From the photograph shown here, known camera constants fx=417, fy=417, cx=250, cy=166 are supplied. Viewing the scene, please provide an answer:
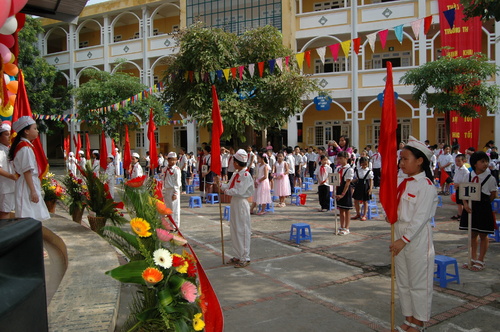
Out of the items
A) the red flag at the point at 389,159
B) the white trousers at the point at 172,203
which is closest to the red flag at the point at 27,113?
the white trousers at the point at 172,203

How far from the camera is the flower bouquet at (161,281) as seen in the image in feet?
8.07

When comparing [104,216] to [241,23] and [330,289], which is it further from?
[241,23]

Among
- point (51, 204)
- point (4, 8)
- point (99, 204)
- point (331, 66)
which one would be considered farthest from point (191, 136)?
point (4, 8)

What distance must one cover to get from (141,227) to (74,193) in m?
5.23

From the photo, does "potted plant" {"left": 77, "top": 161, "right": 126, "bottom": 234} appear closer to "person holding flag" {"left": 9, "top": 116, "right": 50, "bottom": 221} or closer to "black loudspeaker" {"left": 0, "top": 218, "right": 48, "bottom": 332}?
"person holding flag" {"left": 9, "top": 116, "right": 50, "bottom": 221}

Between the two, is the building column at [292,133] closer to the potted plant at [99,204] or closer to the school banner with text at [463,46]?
the school banner with text at [463,46]

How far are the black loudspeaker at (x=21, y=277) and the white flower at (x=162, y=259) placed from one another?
138cm

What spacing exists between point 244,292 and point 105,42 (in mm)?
27193

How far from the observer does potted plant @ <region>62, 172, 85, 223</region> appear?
7.37 m

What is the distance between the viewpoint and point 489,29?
20562 millimetres

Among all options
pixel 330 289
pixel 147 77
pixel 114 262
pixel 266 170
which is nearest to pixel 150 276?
pixel 114 262

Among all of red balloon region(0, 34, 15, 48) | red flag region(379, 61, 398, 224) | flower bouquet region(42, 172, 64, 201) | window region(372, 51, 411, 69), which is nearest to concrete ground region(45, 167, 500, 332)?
red flag region(379, 61, 398, 224)

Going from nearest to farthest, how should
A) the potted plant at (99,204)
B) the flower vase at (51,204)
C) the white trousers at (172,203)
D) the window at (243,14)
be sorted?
the potted plant at (99,204) < the flower vase at (51,204) < the white trousers at (172,203) < the window at (243,14)

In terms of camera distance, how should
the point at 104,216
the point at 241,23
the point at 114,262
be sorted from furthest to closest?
the point at 241,23 < the point at 104,216 < the point at 114,262
